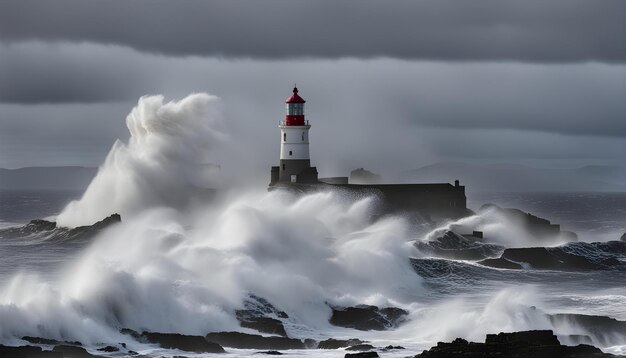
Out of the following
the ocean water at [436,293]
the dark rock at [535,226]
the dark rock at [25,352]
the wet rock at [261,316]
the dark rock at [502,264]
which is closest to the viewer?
the dark rock at [25,352]

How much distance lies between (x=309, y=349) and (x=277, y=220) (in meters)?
13.1

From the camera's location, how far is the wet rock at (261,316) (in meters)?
27.6

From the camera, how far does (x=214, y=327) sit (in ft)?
89.5

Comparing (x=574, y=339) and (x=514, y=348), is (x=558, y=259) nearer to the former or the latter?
(x=574, y=339)

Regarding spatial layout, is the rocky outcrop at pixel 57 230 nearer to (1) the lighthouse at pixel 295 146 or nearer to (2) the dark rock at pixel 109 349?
(1) the lighthouse at pixel 295 146

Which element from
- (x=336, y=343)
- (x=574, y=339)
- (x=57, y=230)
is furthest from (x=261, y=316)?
(x=57, y=230)

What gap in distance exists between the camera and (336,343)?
25.8 m

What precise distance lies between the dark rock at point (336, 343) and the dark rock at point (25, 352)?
18.0 ft

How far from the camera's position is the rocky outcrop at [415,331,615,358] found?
21766mm

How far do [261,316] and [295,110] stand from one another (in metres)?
20.8

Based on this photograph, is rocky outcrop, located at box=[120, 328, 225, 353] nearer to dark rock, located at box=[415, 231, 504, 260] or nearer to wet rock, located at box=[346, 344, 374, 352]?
wet rock, located at box=[346, 344, 374, 352]

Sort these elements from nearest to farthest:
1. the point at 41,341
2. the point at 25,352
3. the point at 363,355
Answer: the point at 25,352 → the point at 363,355 → the point at 41,341

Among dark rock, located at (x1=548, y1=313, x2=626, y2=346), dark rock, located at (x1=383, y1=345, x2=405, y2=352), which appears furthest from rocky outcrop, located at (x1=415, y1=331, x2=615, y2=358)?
dark rock, located at (x1=548, y1=313, x2=626, y2=346)

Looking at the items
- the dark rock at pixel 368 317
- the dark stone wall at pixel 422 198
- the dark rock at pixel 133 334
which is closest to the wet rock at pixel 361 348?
the dark rock at pixel 368 317
